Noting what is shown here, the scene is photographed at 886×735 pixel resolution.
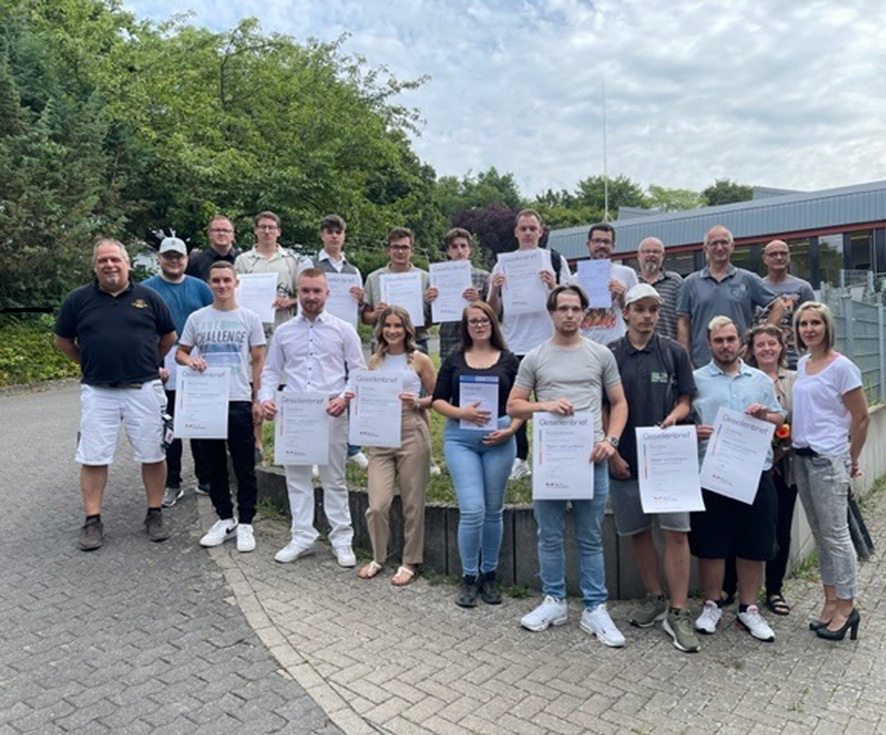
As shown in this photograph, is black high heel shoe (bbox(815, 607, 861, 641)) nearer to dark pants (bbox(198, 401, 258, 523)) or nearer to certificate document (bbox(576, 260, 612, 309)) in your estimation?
certificate document (bbox(576, 260, 612, 309))

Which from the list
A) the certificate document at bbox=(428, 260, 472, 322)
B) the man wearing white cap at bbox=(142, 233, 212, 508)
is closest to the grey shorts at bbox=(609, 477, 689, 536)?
the certificate document at bbox=(428, 260, 472, 322)

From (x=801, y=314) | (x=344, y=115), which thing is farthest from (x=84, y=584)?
(x=344, y=115)

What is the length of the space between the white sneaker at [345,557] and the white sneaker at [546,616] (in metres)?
1.39

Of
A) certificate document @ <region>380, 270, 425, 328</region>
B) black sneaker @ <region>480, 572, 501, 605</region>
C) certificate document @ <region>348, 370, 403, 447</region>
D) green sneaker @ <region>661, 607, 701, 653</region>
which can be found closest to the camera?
green sneaker @ <region>661, 607, 701, 653</region>

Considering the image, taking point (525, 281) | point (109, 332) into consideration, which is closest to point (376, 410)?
point (525, 281)

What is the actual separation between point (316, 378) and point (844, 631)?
12.4ft

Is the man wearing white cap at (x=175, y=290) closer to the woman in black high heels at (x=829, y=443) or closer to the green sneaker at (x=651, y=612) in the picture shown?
the green sneaker at (x=651, y=612)

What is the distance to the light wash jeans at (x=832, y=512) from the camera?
4160mm

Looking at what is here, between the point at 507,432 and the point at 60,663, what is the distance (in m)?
2.82

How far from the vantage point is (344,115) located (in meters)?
23.0

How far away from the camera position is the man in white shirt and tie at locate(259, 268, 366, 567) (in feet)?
17.1

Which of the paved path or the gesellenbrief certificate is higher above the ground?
the gesellenbrief certificate

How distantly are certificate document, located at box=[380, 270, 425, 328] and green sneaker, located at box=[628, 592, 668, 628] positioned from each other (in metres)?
2.82

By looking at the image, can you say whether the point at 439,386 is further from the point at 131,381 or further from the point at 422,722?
the point at 131,381
